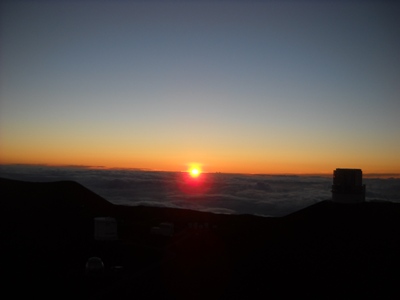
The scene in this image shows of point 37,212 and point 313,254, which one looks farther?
point 37,212

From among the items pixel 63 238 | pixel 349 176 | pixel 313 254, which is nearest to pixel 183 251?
pixel 313 254

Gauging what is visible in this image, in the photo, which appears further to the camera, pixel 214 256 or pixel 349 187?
pixel 349 187

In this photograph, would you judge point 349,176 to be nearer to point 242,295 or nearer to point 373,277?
Answer: point 373,277

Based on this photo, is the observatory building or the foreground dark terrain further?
the observatory building

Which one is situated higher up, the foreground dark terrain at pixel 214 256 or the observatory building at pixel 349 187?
the observatory building at pixel 349 187

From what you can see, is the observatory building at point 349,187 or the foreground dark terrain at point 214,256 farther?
the observatory building at point 349,187
